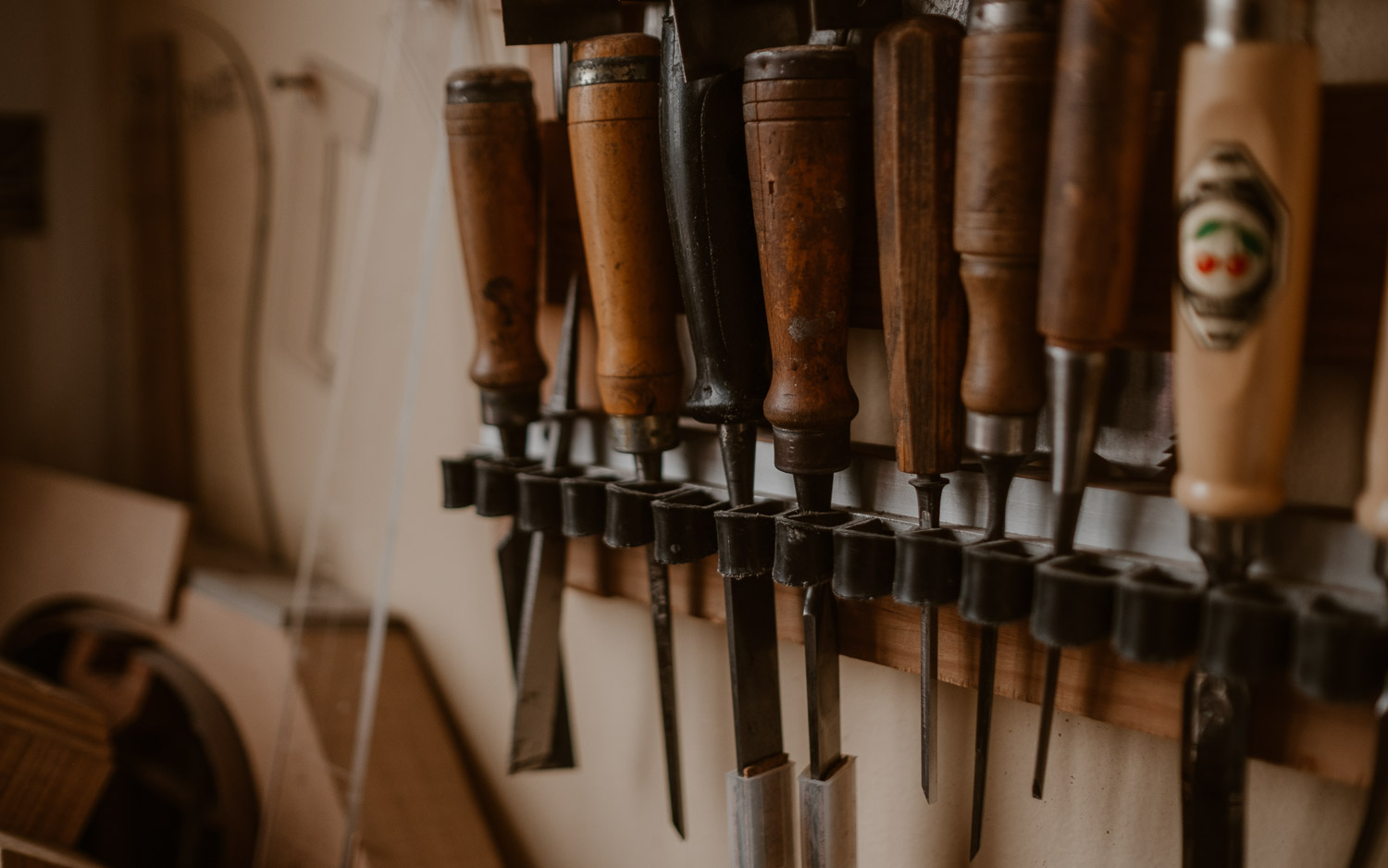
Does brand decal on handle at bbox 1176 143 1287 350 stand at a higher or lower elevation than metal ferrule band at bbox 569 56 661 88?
lower

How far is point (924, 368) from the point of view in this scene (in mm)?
381

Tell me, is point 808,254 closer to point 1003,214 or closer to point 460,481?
point 1003,214

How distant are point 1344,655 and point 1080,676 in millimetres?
115

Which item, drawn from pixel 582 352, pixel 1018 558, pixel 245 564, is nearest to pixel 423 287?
pixel 582 352

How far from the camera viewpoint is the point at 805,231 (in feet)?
1.28

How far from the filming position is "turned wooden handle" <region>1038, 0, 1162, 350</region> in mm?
304

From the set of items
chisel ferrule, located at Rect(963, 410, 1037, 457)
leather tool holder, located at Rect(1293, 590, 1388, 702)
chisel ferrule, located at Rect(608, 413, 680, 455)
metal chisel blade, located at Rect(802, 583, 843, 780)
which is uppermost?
chisel ferrule, located at Rect(963, 410, 1037, 457)

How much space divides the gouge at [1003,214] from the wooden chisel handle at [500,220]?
25cm

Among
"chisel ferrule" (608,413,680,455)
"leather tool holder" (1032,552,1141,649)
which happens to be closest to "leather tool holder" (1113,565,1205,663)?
"leather tool holder" (1032,552,1141,649)

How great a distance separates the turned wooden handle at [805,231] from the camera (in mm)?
375

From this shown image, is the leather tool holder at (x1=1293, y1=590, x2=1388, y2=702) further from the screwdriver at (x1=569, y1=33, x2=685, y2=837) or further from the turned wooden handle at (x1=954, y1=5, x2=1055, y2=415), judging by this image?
the screwdriver at (x1=569, y1=33, x2=685, y2=837)

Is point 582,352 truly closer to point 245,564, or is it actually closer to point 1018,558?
point 1018,558

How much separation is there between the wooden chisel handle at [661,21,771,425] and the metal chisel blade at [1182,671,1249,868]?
8.2 inches

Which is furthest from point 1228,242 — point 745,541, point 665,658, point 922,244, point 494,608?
point 494,608
